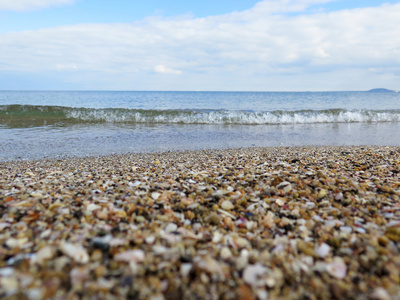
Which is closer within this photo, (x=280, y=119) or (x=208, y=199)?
(x=208, y=199)

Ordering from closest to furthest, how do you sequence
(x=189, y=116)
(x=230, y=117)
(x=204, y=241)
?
(x=204, y=241), (x=230, y=117), (x=189, y=116)

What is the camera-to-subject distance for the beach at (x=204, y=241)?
1468 mm

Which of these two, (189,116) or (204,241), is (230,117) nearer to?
(189,116)

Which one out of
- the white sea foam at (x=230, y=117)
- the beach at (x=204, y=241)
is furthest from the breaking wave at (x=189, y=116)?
the beach at (x=204, y=241)

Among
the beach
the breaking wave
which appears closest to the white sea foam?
the breaking wave

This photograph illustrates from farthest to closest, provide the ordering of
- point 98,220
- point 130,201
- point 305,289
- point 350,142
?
point 350,142 → point 130,201 → point 98,220 → point 305,289

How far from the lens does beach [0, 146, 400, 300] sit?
1468mm

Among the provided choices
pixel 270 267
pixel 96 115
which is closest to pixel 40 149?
pixel 270 267

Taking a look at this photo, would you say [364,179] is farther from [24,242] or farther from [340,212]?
[24,242]

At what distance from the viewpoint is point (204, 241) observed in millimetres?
2084

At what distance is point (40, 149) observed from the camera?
33.2 ft

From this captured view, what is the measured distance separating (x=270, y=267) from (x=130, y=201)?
181 cm

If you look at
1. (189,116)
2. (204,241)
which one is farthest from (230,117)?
(204,241)

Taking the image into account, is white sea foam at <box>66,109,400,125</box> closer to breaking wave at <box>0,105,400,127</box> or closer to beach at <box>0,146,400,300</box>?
breaking wave at <box>0,105,400,127</box>
